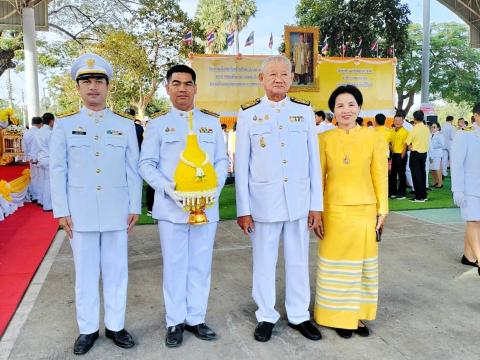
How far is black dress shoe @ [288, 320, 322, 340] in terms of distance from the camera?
2883mm

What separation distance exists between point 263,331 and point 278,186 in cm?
92

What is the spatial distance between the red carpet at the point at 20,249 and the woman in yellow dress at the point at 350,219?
7.21 feet

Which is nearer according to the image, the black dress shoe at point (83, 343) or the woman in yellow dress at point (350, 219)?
the black dress shoe at point (83, 343)

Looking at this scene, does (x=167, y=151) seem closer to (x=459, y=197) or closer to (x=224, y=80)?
(x=459, y=197)

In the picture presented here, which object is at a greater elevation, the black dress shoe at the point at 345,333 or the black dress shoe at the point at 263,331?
the black dress shoe at the point at 263,331

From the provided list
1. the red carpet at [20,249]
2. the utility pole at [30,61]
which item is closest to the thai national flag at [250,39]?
the utility pole at [30,61]

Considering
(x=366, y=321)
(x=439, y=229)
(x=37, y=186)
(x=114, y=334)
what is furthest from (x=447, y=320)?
(x=37, y=186)

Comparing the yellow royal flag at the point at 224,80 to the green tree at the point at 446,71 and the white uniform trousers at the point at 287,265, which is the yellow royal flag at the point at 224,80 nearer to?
the white uniform trousers at the point at 287,265

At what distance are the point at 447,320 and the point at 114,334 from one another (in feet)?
7.33

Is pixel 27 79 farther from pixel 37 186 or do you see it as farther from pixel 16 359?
pixel 16 359

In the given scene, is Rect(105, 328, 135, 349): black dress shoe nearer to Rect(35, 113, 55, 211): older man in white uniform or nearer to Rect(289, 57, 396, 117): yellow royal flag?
Rect(35, 113, 55, 211): older man in white uniform

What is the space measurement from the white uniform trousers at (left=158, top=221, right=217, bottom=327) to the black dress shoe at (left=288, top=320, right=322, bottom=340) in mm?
637

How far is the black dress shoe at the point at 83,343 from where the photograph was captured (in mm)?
A: 2734

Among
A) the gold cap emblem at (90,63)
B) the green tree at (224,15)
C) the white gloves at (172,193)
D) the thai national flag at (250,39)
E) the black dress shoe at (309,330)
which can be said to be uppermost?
the green tree at (224,15)
